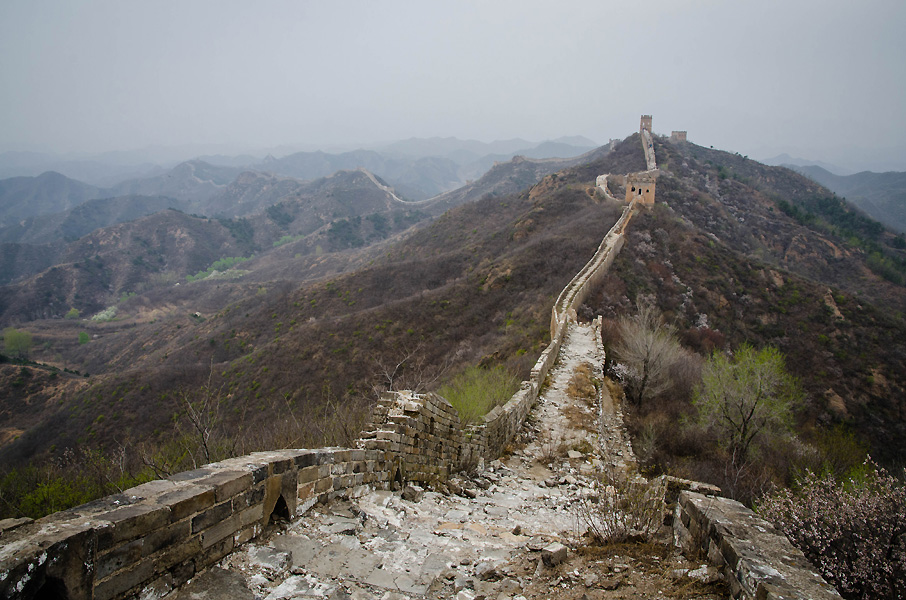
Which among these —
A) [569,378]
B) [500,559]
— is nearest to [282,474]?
[500,559]

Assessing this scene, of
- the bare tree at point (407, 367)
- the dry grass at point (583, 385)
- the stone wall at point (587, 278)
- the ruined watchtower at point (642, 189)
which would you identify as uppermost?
the ruined watchtower at point (642, 189)

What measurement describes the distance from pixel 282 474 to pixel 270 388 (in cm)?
2581

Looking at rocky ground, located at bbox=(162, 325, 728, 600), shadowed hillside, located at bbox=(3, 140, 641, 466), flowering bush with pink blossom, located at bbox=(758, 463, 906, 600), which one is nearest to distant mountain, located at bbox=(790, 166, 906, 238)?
shadowed hillside, located at bbox=(3, 140, 641, 466)

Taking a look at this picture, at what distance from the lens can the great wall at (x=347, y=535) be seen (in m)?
2.55

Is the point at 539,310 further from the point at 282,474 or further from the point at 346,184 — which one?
the point at 346,184

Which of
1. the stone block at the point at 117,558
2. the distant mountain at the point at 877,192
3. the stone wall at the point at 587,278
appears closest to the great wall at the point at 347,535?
the stone block at the point at 117,558

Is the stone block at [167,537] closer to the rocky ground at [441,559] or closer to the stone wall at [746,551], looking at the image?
the rocky ground at [441,559]

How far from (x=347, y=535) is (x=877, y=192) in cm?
17985

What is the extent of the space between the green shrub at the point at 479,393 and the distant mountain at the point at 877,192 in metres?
113

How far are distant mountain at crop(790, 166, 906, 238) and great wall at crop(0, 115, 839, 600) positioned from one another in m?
118

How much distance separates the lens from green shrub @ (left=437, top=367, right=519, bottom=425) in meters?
9.73

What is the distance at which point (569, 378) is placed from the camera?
530 inches

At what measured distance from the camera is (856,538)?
158 inches

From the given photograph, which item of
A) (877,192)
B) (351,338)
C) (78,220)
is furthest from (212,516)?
(78,220)
